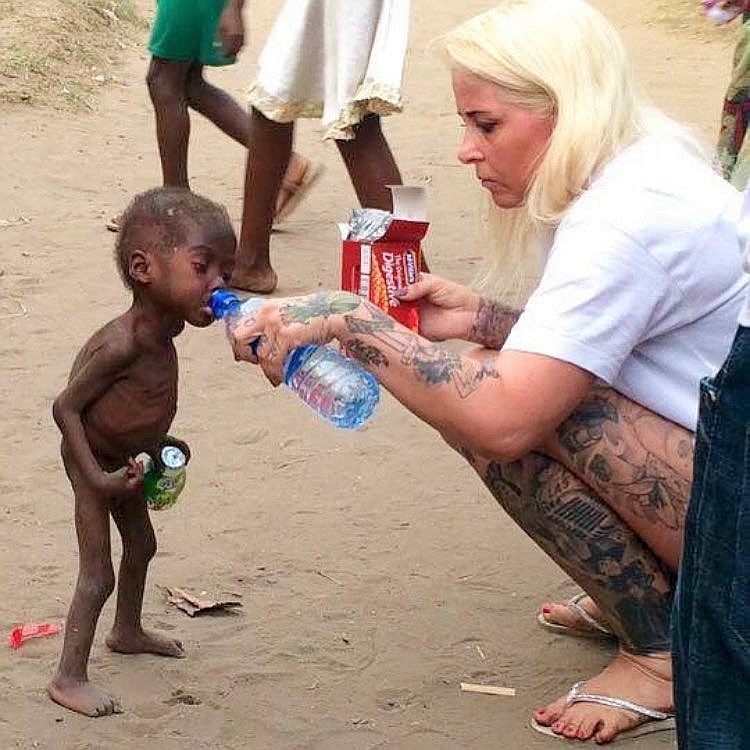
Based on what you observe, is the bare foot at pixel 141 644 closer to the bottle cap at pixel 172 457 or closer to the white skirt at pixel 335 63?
the bottle cap at pixel 172 457

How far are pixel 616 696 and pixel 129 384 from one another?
112 centimetres

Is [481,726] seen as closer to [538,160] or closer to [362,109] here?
[538,160]

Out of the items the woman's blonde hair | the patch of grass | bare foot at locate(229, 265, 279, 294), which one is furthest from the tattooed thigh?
the patch of grass

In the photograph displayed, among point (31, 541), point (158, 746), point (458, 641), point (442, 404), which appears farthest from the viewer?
point (31, 541)

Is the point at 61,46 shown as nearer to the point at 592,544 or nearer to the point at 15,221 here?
the point at 15,221

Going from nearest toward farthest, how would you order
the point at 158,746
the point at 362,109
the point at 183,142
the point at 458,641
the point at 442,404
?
1. the point at 442,404
2. the point at 158,746
3. the point at 458,641
4. the point at 362,109
5. the point at 183,142

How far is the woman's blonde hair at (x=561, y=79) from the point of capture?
2943 millimetres

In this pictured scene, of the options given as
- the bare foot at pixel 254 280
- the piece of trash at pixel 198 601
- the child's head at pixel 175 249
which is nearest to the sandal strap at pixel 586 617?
the piece of trash at pixel 198 601

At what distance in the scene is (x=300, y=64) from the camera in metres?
5.44

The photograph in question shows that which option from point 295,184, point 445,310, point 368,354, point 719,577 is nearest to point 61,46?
point 295,184

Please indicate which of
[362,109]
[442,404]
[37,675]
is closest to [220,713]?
[37,675]

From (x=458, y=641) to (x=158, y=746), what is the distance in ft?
2.48

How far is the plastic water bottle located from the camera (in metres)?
2.98

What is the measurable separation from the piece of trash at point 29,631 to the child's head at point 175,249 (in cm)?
79
